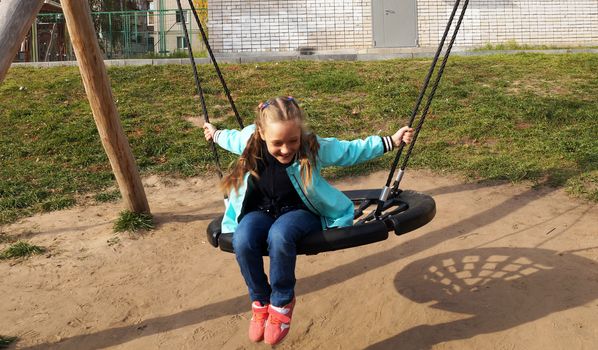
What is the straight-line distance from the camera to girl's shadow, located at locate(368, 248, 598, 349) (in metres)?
3.17

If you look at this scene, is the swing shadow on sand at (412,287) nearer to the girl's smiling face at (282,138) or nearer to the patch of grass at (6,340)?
the patch of grass at (6,340)

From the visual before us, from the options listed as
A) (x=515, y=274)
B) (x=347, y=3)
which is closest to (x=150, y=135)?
(x=515, y=274)

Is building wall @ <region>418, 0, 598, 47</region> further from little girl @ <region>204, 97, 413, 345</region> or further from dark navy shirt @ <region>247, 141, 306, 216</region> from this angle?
dark navy shirt @ <region>247, 141, 306, 216</region>

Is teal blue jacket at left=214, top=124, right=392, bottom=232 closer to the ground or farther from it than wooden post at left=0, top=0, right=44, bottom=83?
closer to the ground

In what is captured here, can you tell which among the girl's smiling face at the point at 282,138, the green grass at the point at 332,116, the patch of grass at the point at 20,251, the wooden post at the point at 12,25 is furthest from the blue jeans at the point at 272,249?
the green grass at the point at 332,116

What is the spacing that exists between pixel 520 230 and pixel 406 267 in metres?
1.07

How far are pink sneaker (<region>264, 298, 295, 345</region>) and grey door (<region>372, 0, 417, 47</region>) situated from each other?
39.0 ft

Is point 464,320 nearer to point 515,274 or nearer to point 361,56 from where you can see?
point 515,274

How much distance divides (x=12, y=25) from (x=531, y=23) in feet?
42.0

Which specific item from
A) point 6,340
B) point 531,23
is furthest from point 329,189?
point 531,23

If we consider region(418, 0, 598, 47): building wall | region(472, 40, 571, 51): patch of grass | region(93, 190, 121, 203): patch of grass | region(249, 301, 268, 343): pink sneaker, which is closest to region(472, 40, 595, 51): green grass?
region(472, 40, 571, 51): patch of grass

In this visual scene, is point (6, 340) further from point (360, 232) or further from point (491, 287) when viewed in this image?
point (491, 287)

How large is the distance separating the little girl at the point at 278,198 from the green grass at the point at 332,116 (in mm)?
2976

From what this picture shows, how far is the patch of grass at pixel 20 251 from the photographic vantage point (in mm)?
4426
